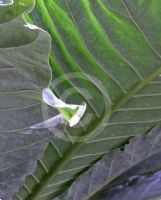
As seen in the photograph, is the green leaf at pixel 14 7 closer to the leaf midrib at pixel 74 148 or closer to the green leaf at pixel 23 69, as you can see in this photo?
the green leaf at pixel 23 69

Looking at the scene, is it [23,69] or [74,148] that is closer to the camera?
[23,69]

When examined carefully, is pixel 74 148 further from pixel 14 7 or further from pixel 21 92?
pixel 14 7

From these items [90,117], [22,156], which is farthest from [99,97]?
[22,156]

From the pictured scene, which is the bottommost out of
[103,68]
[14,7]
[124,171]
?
[124,171]

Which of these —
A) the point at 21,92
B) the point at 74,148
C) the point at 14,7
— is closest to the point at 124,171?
the point at 74,148

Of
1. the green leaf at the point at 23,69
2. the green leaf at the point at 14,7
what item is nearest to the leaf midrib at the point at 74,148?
the green leaf at the point at 23,69

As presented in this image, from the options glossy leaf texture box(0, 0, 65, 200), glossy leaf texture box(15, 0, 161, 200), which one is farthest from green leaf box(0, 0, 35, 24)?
glossy leaf texture box(15, 0, 161, 200)
